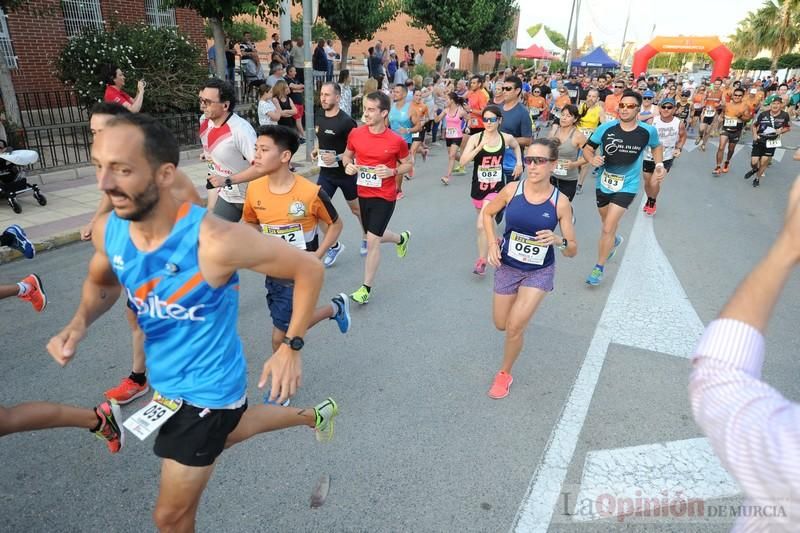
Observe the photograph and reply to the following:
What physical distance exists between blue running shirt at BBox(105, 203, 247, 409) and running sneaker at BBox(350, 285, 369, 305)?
2.87 m

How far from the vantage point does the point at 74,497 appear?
9.12ft

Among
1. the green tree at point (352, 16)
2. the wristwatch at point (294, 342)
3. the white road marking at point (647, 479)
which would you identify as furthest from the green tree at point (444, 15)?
the wristwatch at point (294, 342)

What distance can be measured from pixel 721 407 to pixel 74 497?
120 inches

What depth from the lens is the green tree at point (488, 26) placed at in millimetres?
25750

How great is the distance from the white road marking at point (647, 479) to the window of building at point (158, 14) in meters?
16.3

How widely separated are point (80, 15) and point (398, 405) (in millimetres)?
14886

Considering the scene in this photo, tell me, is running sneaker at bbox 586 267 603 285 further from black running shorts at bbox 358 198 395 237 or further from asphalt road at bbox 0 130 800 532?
black running shorts at bbox 358 198 395 237

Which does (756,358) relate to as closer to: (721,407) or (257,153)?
(721,407)

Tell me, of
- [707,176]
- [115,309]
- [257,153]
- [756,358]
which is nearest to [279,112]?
[115,309]

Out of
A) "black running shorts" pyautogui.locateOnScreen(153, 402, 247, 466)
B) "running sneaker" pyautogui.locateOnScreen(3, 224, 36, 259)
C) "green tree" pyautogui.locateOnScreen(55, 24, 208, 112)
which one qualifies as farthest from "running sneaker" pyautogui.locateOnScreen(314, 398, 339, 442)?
"green tree" pyautogui.locateOnScreen(55, 24, 208, 112)

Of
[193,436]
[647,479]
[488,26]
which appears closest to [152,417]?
[193,436]

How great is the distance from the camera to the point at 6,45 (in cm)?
1230

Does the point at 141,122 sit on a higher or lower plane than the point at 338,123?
higher

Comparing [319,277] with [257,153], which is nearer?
[319,277]
